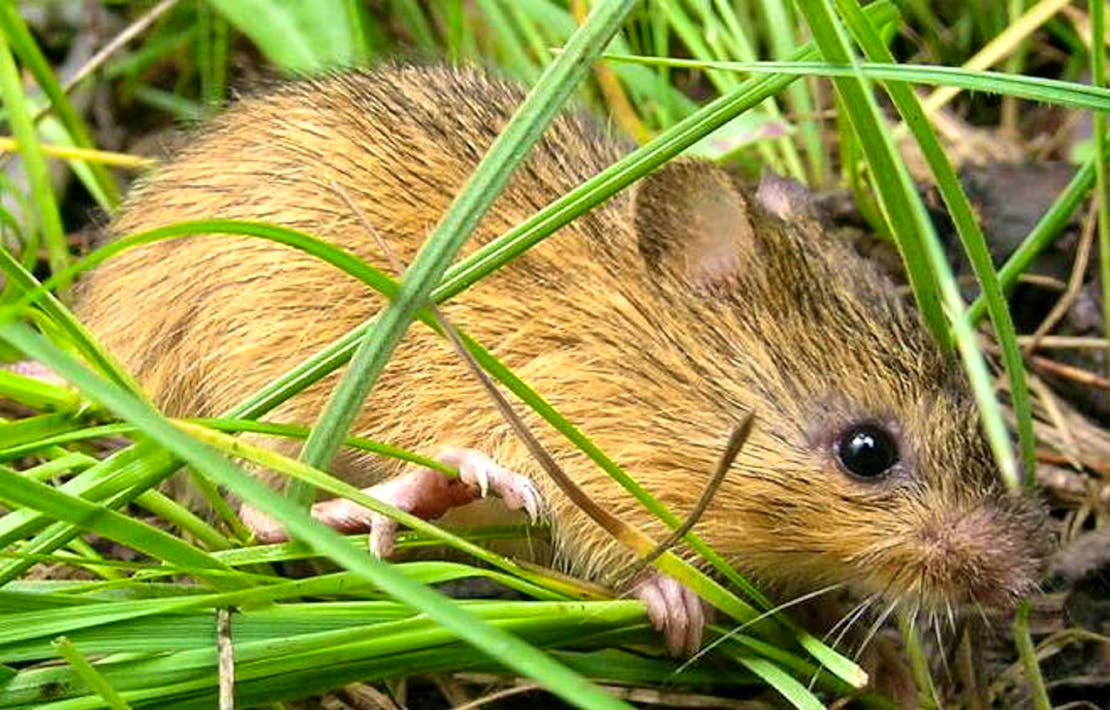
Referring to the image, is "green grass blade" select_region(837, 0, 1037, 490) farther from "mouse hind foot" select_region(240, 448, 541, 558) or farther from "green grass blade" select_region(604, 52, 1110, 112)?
"mouse hind foot" select_region(240, 448, 541, 558)

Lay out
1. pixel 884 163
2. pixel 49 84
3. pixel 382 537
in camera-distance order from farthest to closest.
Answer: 1. pixel 49 84
2. pixel 382 537
3. pixel 884 163

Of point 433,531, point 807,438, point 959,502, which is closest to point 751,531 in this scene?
point 807,438

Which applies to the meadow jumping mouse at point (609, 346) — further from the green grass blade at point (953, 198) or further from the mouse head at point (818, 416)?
the green grass blade at point (953, 198)

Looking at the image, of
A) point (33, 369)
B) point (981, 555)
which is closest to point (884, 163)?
point (981, 555)

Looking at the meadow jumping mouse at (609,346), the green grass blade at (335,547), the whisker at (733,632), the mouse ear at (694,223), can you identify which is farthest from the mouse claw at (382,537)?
the green grass blade at (335,547)

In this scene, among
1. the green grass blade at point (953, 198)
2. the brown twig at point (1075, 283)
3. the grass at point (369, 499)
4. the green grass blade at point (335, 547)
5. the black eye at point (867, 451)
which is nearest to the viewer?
the green grass blade at point (335, 547)

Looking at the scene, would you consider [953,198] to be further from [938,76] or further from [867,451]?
[867,451]

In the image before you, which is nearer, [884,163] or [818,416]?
[884,163]
